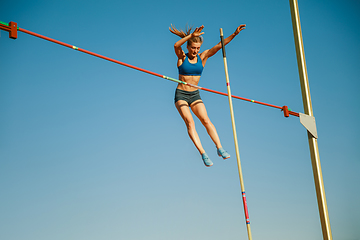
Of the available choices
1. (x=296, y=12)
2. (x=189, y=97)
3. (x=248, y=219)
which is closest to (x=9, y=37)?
(x=189, y=97)

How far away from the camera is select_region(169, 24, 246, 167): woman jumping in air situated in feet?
25.6

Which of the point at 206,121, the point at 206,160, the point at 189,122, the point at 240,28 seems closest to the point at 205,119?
the point at 206,121

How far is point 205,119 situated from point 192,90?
25.5 inches

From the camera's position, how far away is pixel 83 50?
7105mm

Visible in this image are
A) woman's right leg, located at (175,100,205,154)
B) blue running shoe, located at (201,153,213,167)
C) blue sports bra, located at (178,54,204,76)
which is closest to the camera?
blue running shoe, located at (201,153,213,167)

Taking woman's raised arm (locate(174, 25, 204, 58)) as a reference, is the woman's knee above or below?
below

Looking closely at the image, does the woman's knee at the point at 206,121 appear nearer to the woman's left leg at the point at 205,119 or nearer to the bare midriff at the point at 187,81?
the woman's left leg at the point at 205,119

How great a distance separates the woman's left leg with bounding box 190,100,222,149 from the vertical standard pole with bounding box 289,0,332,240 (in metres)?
1.93

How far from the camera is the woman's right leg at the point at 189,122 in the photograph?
305 inches

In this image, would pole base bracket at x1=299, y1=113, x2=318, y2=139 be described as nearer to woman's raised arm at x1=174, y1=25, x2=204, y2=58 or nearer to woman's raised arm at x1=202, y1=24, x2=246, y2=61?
woman's raised arm at x1=202, y1=24, x2=246, y2=61

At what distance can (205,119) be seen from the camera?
7977 millimetres

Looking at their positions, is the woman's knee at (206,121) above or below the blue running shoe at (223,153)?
above

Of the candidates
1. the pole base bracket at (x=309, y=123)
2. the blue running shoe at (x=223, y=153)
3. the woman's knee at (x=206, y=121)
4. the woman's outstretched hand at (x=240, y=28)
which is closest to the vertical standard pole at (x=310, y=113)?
the pole base bracket at (x=309, y=123)

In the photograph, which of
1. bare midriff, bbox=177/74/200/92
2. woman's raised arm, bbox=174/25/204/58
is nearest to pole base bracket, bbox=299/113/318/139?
bare midriff, bbox=177/74/200/92
